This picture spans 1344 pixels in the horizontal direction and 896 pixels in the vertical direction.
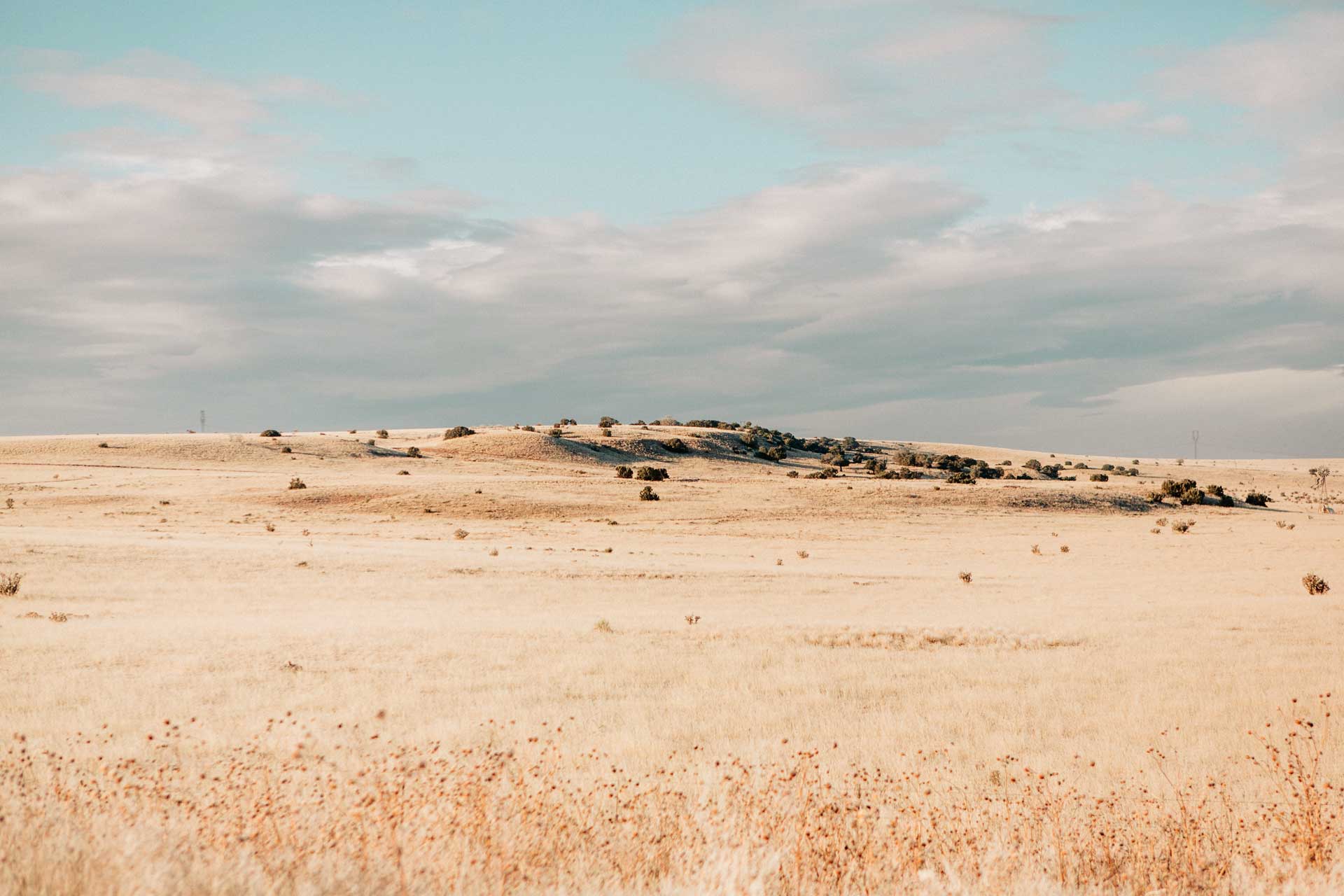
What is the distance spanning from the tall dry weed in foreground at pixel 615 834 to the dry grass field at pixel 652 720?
0.13 feet

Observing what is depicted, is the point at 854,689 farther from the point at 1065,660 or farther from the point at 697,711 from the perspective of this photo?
the point at 1065,660

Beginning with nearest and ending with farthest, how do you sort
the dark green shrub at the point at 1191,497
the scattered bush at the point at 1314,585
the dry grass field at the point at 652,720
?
the dry grass field at the point at 652,720, the scattered bush at the point at 1314,585, the dark green shrub at the point at 1191,497

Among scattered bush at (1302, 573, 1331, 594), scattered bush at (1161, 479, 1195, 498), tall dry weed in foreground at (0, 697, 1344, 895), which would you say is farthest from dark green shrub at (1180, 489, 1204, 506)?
tall dry weed in foreground at (0, 697, 1344, 895)

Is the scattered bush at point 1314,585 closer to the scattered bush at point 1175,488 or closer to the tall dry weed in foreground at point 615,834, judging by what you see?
the tall dry weed in foreground at point 615,834

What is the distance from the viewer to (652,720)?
12.7 metres

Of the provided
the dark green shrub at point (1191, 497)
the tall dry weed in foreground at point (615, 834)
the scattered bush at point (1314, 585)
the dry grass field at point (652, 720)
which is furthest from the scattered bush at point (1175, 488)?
the tall dry weed in foreground at point (615, 834)

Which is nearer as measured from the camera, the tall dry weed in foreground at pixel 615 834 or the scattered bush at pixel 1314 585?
the tall dry weed in foreground at pixel 615 834

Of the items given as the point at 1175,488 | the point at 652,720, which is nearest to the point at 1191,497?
the point at 1175,488

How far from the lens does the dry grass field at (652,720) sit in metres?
6.47

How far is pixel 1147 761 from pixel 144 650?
1680cm

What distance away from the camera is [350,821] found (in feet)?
22.7

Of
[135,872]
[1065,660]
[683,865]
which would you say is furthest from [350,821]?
[1065,660]

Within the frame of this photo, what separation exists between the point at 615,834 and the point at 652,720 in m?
5.34

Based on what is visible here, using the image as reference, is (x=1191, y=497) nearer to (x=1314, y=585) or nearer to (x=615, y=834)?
(x=1314, y=585)
